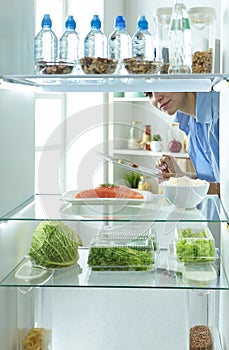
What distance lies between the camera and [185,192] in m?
1.54

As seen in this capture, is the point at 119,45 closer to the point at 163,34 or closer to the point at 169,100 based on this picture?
the point at 163,34

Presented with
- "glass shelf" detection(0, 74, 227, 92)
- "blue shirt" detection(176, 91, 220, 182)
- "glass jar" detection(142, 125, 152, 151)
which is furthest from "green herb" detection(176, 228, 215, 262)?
"glass jar" detection(142, 125, 152, 151)

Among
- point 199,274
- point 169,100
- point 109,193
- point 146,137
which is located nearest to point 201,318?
point 199,274

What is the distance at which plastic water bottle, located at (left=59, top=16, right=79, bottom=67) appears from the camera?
1.40 meters

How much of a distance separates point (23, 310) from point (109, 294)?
0.24 m

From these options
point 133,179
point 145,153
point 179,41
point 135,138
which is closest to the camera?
point 179,41

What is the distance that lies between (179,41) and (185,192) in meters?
0.38

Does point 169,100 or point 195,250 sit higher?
point 169,100

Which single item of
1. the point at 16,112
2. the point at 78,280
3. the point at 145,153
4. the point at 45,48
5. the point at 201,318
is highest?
the point at 45,48

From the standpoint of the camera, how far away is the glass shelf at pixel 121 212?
4.55 ft

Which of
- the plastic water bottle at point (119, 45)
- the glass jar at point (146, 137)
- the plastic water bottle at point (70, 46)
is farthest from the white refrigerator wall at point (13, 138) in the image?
the glass jar at point (146, 137)

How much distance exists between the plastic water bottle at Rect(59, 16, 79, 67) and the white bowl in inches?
15.4

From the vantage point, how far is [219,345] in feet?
5.45

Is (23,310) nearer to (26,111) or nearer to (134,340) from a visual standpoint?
(134,340)
